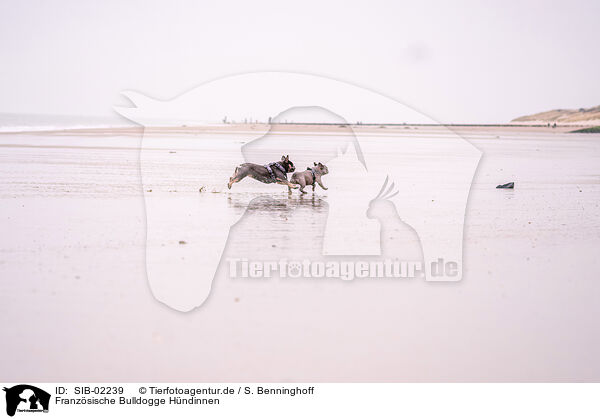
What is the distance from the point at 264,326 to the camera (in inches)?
235

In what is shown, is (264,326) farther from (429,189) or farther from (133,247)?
(429,189)

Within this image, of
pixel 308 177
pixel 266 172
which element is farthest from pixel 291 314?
pixel 308 177

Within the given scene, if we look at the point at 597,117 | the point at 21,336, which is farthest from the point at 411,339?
the point at 597,117

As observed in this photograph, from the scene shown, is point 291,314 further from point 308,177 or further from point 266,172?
point 308,177
